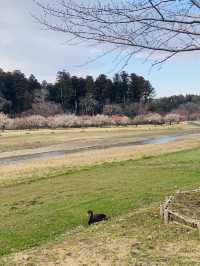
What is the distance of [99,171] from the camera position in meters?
25.5

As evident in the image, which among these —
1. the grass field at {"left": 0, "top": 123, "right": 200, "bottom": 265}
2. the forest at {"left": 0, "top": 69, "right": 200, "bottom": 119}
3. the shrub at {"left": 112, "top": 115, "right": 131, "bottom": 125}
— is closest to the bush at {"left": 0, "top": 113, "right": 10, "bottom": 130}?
the forest at {"left": 0, "top": 69, "right": 200, "bottom": 119}

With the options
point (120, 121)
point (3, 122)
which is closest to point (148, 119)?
point (120, 121)

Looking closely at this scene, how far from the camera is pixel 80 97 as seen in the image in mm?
123688

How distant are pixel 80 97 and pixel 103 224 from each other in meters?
114

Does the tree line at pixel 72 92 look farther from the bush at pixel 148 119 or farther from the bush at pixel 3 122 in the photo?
the bush at pixel 3 122

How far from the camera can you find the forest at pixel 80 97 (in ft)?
368

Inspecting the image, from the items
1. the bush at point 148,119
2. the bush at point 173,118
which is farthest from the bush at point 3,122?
the bush at point 173,118

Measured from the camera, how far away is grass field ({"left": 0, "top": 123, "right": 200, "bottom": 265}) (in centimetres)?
808

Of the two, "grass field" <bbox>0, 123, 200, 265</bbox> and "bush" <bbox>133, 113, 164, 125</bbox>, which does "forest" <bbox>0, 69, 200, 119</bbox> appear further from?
"grass field" <bbox>0, 123, 200, 265</bbox>

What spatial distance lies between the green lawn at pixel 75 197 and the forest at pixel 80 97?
86.5 m

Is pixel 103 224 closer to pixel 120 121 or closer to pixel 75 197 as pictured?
pixel 75 197

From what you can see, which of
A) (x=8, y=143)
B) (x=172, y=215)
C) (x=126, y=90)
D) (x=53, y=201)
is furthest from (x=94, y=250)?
(x=126, y=90)

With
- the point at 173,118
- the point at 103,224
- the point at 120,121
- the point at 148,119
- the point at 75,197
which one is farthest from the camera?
the point at 173,118

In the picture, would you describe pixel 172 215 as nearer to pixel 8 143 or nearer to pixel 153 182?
pixel 153 182
